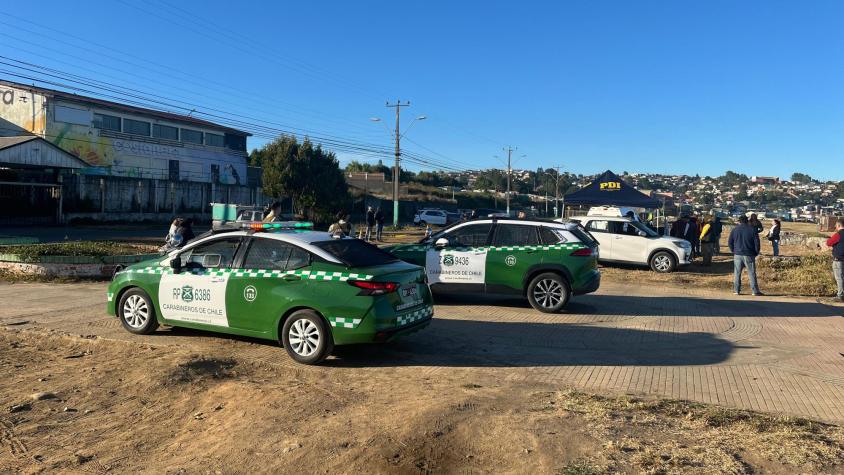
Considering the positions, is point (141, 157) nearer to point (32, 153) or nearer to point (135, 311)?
point (32, 153)

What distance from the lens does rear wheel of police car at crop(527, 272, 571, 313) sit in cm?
1091

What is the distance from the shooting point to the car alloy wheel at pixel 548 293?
431 inches

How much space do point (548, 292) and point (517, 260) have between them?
77 cm

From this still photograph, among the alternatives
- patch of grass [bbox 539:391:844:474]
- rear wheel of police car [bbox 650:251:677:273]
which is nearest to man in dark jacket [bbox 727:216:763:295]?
rear wheel of police car [bbox 650:251:677:273]

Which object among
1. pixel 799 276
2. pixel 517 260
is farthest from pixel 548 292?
pixel 799 276

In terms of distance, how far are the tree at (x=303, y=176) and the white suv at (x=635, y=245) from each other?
32.9 m

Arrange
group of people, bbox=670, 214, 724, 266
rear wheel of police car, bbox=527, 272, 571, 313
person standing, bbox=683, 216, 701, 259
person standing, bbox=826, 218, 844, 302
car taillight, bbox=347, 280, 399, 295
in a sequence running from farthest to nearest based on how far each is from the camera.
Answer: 1. person standing, bbox=683, 216, 701, 259
2. group of people, bbox=670, 214, 724, 266
3. person standing, bbox=826, 218, 844, 302
4. rear wheel of police car, bbox=527, 272, 571, 313
5. car taillight, bbox=347, 280, 399, 295

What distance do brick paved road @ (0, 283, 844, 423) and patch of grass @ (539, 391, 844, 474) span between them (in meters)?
0.60

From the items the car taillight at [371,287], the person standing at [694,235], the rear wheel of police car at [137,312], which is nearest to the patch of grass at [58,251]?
the rear wheel of police car at [137,312]

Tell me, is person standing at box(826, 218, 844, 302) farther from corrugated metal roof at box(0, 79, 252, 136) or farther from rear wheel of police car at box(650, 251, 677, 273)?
corrugated metal roof at box(0, 79, 252, 136)

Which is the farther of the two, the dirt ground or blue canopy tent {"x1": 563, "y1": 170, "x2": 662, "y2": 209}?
blue canopy tent {"x1": 563, "y1": 170, "x2": 662, "y2": 209}

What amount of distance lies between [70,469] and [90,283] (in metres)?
10.4

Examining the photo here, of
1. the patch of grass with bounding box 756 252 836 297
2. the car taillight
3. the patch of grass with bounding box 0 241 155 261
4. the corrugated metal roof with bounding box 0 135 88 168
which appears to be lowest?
the patch of grass with bounding box 756 252 836 297

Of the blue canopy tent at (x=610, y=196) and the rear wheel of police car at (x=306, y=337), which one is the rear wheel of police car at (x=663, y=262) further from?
the rear wheel of police car at (x=306, y=337)
